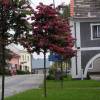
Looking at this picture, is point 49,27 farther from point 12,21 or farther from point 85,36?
point 85,36

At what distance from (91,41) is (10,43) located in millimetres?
37325

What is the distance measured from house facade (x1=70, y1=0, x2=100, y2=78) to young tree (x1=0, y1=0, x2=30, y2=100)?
36671 millimetres

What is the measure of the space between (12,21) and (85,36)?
3758 centimetres

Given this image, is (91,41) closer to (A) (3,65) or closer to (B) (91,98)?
(B) (91,98)

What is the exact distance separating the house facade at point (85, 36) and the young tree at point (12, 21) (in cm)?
3667

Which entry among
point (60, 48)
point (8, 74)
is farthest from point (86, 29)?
point (8, 74)

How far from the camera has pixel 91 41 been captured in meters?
52.1

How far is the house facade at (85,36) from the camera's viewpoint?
170ft

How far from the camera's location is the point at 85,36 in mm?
52344

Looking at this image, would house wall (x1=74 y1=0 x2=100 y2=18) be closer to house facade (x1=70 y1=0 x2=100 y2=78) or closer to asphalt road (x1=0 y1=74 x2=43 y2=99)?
house facade (x1=70 y1=0 x2=100 y2=78)

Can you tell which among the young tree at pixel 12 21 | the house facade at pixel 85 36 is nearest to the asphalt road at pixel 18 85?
the house facade at pixel 85 36

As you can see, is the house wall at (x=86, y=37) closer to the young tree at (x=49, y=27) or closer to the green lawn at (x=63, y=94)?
the green lawn at (x=63, y=94)

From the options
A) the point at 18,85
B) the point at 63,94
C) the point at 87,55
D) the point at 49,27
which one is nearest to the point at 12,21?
the point at 49,27

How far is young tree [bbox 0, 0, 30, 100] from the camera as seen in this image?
14.9 meters
